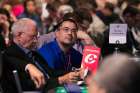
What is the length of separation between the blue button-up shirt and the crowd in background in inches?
1.1

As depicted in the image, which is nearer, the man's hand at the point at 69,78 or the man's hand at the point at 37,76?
the man's hand at the point at 37,76

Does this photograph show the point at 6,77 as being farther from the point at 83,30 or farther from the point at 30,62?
the point at 83,30

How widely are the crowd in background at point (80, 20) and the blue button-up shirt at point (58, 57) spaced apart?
28mm

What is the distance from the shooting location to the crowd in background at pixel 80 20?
763 centimetres

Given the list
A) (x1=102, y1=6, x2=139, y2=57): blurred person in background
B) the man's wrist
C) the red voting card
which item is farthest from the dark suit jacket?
(x1=102, y1=6, x2=139, y2=57): blurred person in background

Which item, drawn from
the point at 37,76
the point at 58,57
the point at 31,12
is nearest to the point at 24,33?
the point at 58,57

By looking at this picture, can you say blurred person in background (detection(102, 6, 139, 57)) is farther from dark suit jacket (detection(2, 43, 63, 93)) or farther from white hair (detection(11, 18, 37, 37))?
Answer: dark suit jacket (detection(2, 43, 63, 93))

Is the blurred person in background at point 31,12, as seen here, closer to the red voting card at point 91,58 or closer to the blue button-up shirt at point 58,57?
the blue button-up shirt at point 58,57

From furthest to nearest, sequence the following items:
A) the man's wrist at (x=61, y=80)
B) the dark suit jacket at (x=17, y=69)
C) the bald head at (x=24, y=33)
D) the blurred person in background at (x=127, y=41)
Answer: the blurred person in background at (x=127, y=41)
the bald head at (x=24, y=33)
the man's wrist at (x=61, y=80)
the dark suit jacket at (x=17, y=69)

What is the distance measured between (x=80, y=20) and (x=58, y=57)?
Answer: 1.80 meters

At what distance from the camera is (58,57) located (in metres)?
6.80

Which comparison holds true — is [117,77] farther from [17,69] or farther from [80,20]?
[80,20]

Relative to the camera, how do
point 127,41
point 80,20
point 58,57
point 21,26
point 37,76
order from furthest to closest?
point 127,41, point 80,20, point 58,57, point 21,26, point 37,76

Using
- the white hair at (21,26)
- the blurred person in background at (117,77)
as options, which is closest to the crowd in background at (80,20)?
the white hair at (21,26)
